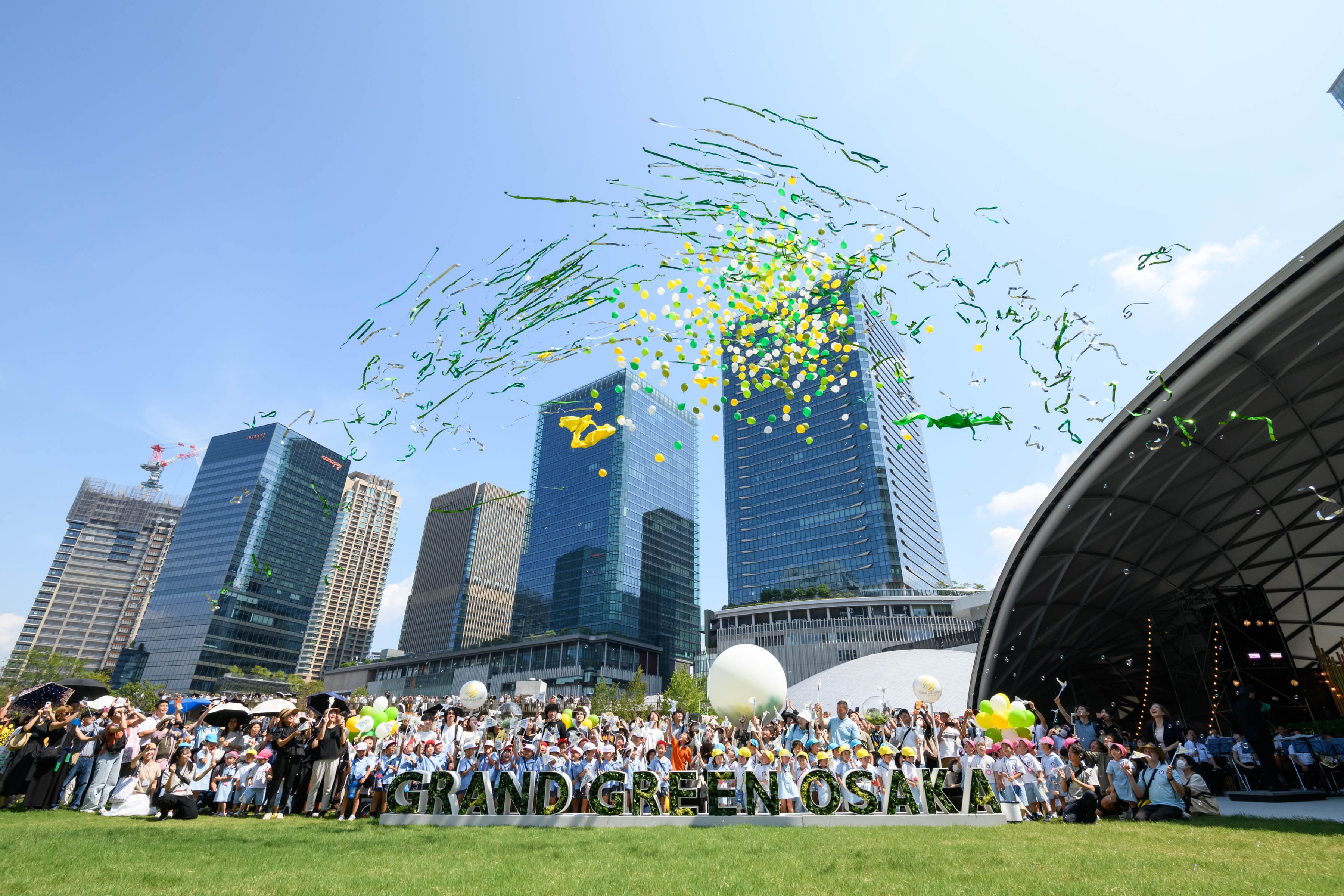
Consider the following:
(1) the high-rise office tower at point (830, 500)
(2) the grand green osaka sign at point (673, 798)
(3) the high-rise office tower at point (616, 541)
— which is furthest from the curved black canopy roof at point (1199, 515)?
(3) the high-rise office tower at point (616, 541)

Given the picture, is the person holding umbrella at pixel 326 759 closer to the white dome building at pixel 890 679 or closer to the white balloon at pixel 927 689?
the white balloon at pixel 927 689

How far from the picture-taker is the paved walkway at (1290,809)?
10891 mm

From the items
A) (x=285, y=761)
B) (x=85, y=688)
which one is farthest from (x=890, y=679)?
(x=85, y=688)

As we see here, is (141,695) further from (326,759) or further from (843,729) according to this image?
(843,729)

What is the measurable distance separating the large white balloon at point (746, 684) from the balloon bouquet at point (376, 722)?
8.70m

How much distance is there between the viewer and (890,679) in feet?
147

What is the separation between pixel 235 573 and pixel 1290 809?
16308cm

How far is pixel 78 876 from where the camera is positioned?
6438mm

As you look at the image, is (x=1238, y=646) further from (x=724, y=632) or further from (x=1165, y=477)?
(x=724, y=632)

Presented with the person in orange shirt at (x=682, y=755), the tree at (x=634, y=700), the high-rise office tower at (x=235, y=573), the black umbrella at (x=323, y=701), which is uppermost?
the high-rise office tower at (x=235, y=573)

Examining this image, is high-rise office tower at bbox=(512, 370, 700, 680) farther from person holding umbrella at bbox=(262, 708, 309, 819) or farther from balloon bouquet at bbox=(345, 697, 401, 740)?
person holding umbrella at bbox=(262, 708, 309, 819)

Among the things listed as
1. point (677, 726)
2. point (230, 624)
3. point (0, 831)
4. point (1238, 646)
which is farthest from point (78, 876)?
point (230, 624)

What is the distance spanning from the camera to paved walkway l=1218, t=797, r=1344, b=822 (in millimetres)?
10891

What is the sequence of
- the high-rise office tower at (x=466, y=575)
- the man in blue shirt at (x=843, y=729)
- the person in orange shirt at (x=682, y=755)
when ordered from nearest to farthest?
the man in blue shirt at (x=843, y=729), the person in orange shirt at (x=682, y=755), the high-rise office tower at (x=466, y=575)
